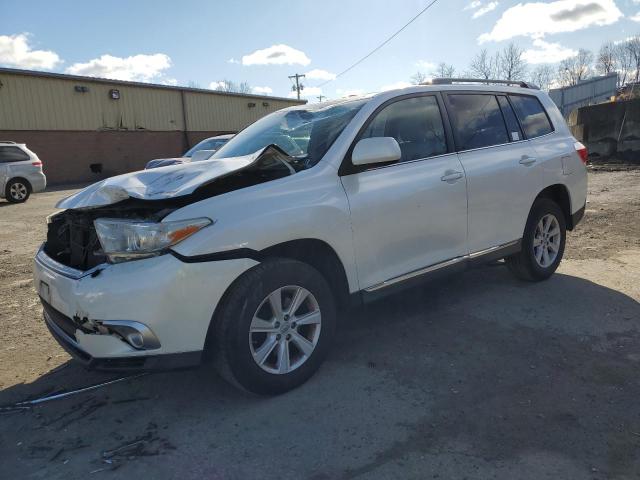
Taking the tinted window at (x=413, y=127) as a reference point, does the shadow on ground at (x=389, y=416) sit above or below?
below

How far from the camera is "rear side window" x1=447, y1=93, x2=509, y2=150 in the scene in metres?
4.19

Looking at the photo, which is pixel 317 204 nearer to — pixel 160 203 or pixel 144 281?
pixel 160 203

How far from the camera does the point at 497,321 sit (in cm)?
418

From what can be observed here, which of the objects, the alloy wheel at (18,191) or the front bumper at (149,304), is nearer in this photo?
the front bumper at (149,304)

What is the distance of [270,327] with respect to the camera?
303 centimetres

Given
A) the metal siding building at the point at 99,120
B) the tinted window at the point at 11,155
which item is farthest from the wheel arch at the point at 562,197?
the metal siding building at the point at 99,120

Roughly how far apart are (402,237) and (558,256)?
246cm

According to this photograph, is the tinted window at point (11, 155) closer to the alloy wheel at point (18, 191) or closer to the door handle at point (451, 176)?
the alloy wheel at point (18, 191)

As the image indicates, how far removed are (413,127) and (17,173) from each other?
14379 mm

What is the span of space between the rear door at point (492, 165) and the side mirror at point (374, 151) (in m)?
0.98

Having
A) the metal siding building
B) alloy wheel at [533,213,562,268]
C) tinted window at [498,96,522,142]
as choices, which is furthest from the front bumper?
the metal siding building

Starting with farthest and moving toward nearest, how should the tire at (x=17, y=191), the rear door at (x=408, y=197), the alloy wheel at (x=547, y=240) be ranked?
the tire at (x=17, y=191) < the alloy wheel at (x=547, y=240) < the rear door at (x=408, y=197)

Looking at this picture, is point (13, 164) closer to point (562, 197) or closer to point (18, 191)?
point (18, 191)

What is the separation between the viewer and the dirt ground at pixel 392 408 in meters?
2.48
